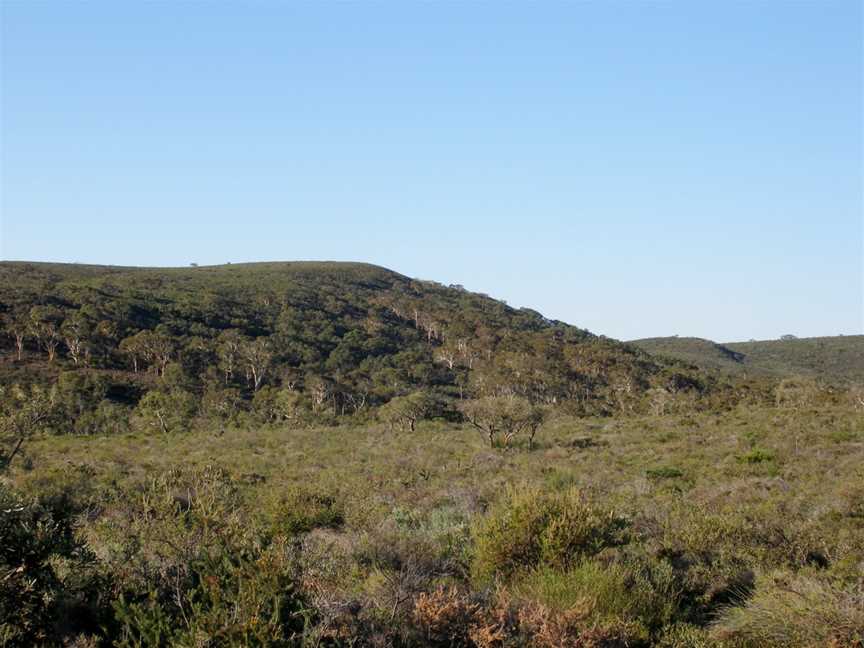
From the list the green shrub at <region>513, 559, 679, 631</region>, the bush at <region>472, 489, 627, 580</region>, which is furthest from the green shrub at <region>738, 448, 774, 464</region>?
the green shrub at <region>513, 559, 679, 631</region>

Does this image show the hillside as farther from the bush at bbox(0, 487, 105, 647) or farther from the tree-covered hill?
the bush at bbox(0, 487, 105, 647)

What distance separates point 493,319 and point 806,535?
9528 centimetres

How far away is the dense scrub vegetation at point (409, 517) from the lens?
5559mm

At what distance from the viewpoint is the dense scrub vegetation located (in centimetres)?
556

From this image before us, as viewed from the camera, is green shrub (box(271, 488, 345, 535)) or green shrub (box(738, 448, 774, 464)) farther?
green shrub (box(738, 448, 774, 464))

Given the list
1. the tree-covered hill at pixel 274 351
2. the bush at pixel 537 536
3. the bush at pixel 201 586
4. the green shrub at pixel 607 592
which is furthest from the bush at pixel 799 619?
the tree-covered hill at pixel 274 351

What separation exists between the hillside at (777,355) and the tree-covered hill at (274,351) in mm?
29150

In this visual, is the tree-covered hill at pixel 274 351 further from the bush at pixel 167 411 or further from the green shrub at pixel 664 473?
the green shrub at pixel 664 473

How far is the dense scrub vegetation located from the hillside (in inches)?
2478

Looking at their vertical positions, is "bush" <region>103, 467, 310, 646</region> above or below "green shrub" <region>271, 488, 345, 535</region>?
above

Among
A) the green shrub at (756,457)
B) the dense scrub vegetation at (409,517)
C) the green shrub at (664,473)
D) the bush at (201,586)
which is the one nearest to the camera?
the bush at (201,586)

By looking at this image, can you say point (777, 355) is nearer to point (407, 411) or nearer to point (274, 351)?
point (274, 351)

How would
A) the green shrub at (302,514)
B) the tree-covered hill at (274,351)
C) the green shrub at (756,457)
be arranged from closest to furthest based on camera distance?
the green shrub at (302,514) < the green shrub at (756,457) < the tree-covered hill at (274,351)

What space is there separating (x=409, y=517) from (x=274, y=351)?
2303 inches
